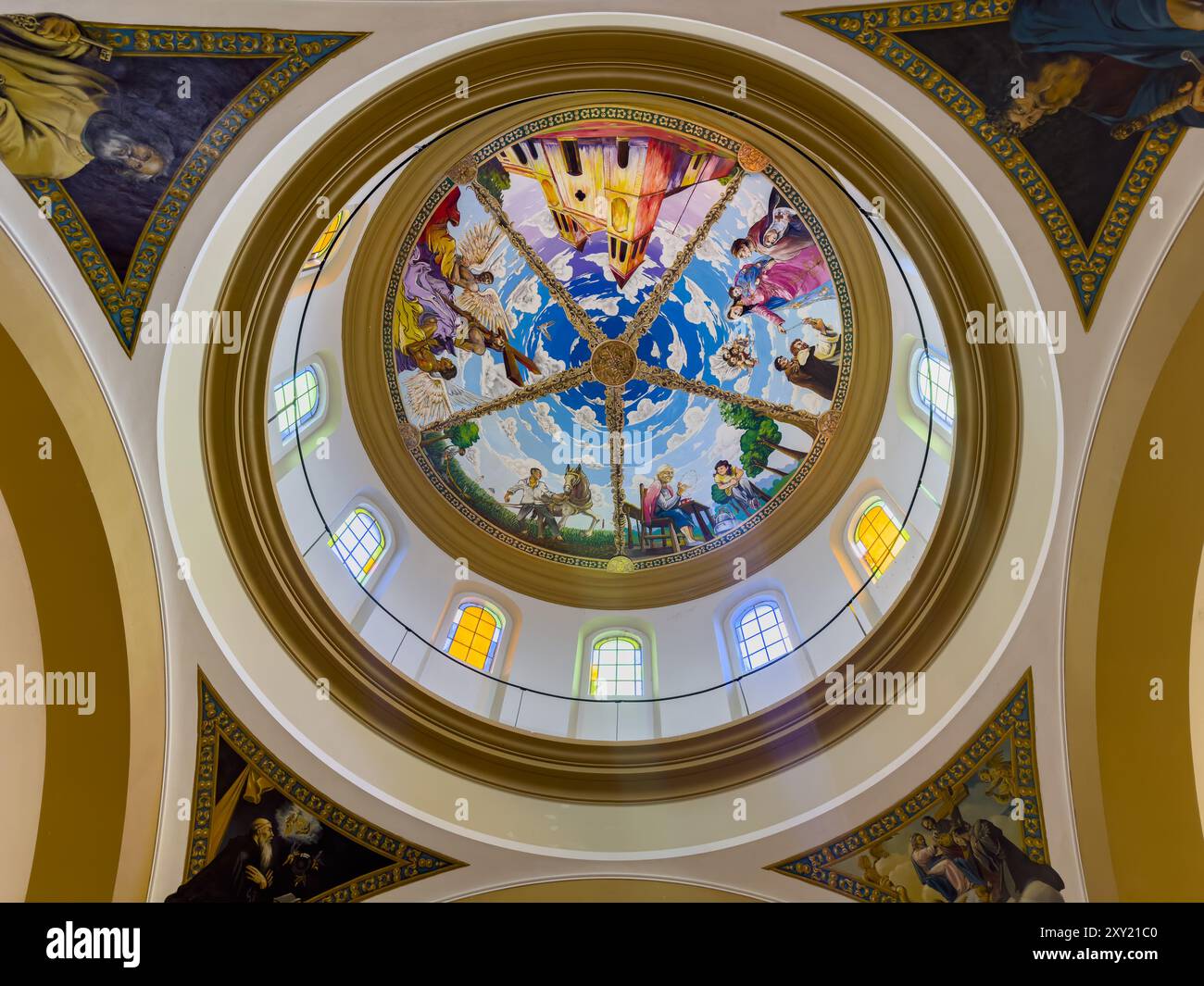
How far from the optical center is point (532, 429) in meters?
15.1

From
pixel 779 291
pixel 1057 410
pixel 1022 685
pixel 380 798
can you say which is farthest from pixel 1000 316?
pixel 380 798

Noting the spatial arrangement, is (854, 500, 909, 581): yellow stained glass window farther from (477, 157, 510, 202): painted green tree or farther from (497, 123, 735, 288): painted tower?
(477, 157, 510, 202): painted green tree

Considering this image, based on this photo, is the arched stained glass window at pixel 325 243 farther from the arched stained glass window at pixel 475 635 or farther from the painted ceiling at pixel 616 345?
the arched stained glass window at pixel 475 635

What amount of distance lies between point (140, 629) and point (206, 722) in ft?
3.74

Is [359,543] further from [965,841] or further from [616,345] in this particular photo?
[965,841]

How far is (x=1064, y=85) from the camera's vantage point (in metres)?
7.10

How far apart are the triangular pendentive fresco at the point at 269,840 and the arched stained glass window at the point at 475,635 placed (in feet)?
10.6

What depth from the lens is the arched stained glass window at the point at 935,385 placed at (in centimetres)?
1127

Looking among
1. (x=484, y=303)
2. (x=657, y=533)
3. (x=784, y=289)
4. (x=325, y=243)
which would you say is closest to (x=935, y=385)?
(x=784, y=289)

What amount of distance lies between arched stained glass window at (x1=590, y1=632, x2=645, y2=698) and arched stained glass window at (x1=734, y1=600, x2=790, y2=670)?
137 cm

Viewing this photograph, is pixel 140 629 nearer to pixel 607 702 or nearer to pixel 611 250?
pixel 607 702

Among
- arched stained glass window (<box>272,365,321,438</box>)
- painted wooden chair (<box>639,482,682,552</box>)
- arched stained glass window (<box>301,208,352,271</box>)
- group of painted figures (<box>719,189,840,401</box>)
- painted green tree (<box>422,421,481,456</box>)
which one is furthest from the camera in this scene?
painted wooden chair (<box>639,482,682,552</box>)

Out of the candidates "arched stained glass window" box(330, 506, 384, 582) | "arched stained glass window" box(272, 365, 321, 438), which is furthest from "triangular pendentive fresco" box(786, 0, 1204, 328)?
"arched stained glass window" box(330, 506, 384, 582)

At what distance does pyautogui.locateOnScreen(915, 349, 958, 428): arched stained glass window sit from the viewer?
11273mm
